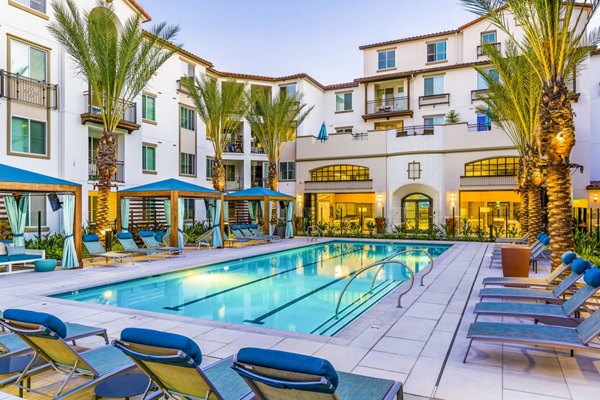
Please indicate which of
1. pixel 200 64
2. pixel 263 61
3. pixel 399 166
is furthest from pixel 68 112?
pixel 263 61

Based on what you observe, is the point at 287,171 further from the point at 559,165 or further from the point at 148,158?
the point at 559,165

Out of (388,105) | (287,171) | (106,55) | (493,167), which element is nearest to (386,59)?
(388,105)

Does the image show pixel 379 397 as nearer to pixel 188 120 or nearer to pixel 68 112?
pixel 68 112

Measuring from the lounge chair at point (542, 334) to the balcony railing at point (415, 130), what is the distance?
2322 centimetres

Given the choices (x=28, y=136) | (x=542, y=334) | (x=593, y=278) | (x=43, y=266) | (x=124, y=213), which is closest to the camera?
(x=542, y=334)

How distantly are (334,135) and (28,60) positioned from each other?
59.1 feet

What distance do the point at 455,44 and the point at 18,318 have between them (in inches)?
1231

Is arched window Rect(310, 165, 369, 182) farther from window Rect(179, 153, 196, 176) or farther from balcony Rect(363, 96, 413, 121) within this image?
window Rect(179, 153, 196, 176)

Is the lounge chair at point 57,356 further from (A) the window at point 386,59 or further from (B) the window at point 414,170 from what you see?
(A) the window at point 386,59

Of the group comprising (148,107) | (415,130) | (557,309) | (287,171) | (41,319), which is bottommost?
(557,309)

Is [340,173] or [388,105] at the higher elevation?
[388,105]

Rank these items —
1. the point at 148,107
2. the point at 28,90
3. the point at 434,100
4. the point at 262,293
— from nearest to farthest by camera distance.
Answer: the point at 262,293 < the point at 28,90 < the point at 148,107 < the point at 434,100

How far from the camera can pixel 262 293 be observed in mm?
10539

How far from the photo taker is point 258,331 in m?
6.43
